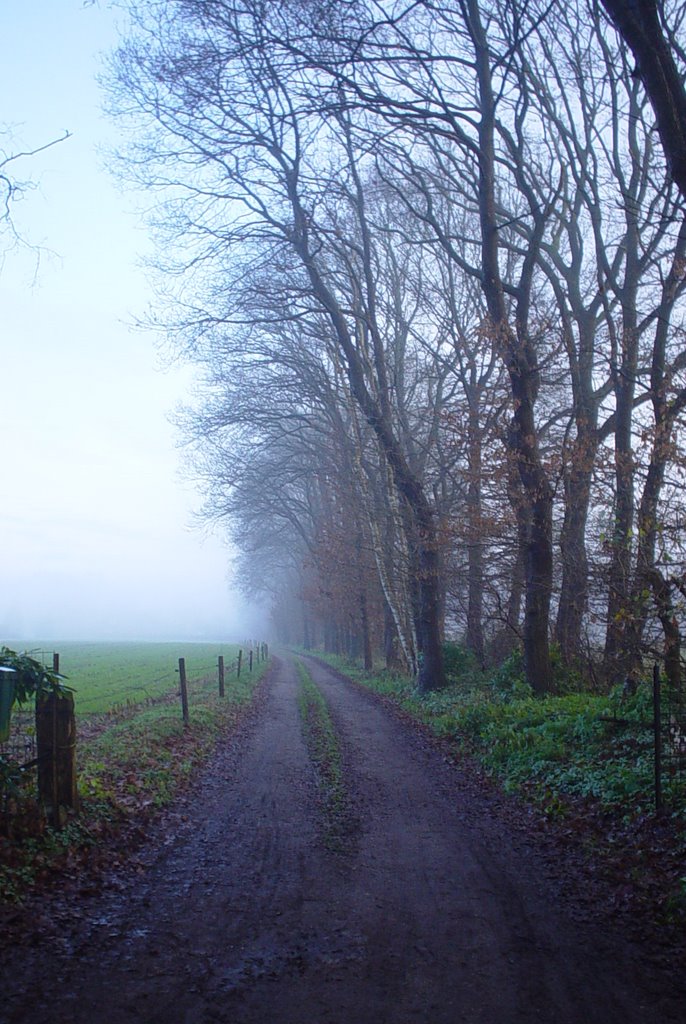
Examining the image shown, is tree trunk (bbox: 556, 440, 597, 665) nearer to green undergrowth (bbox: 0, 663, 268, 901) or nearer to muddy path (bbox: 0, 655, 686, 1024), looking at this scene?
muddy path (bbox: 0, 655, 686, 1024)

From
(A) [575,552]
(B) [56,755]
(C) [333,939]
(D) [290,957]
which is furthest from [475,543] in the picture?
(D) [290,957]

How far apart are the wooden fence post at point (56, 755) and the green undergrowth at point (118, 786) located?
207 mm

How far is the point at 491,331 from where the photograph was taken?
14.5m

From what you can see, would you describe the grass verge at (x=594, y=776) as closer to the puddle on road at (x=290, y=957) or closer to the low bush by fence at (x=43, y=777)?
the puddle on road at (x=290, y=957)

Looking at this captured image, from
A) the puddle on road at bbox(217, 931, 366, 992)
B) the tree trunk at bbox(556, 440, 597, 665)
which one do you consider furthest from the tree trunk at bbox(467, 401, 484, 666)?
the puddle on road at bbox(217, 931, 366, 992)

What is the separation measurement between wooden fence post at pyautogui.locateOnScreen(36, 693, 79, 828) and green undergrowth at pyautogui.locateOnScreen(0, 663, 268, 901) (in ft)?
0.68

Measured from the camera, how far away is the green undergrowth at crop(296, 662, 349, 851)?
916cm

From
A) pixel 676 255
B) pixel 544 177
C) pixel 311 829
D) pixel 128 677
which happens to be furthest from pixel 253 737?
pixel 128 677

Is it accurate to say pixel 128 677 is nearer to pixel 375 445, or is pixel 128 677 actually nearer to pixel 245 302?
pixel 375 445

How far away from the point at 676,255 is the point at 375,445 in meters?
12.8

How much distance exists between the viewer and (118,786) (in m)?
10.0

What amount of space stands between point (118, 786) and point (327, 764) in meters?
3.99

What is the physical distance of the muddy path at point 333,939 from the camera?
470 cm

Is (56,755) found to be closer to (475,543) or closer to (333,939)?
(333,939)
